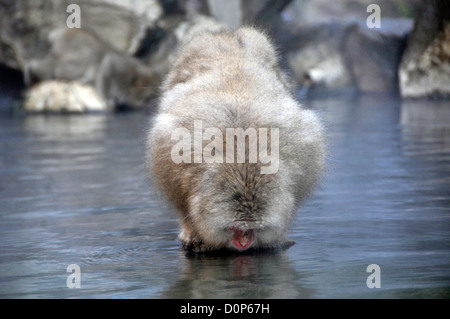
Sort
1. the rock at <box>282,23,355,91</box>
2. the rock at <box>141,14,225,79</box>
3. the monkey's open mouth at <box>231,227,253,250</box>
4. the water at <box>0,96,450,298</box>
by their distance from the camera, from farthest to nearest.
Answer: the rock at <box>282,23,355,91</box> < the rock at <box>141,14,225,79</box> < the monkey's open mouth at <box>231,227,253,250</box> < the water at <box>0,96,450,298</box>

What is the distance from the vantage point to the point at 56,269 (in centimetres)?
457

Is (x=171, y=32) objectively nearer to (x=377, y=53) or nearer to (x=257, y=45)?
(x=377, y=53)

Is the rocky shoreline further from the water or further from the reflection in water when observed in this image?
the reflection in water

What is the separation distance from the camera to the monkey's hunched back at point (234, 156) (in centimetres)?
429

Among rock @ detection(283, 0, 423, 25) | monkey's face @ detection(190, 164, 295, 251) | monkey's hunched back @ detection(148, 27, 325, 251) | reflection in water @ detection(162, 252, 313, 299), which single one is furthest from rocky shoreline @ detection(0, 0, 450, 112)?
rock @ detection(283, 0, 423, 25)

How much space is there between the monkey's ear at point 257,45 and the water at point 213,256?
30.1 inches

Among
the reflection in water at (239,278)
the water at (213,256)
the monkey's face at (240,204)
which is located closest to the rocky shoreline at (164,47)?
the water at (213,256)

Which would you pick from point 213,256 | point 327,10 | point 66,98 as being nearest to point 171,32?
point 66,98

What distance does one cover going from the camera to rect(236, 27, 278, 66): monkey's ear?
532 cm

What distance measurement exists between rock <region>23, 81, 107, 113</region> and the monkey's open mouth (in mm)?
14738

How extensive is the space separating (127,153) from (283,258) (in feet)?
19.3

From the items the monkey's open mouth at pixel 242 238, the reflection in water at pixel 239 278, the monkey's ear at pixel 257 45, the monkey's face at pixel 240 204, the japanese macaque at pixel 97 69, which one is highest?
the japanese macaque at pixel 97 69

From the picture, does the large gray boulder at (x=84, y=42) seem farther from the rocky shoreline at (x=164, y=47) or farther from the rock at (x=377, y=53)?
the rock at (x=377, y=53)
